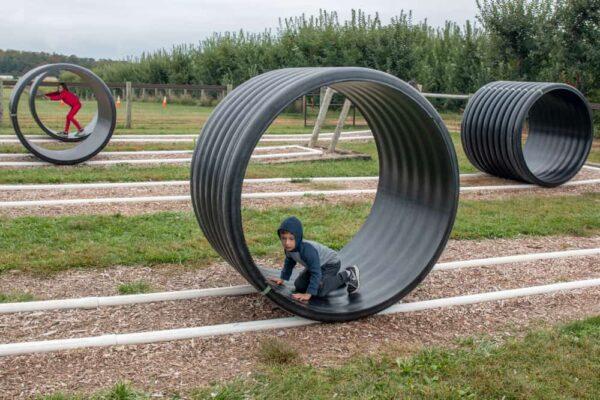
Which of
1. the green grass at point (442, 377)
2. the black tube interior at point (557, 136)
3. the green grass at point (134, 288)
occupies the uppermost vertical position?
the black tube interior at point (557, 136)

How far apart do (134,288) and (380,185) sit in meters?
2.81

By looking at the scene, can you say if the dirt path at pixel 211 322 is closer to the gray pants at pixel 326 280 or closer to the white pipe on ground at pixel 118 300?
the white pipe on ground at pixel 118 300

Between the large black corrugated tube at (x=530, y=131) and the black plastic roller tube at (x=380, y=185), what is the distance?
6.05 metres

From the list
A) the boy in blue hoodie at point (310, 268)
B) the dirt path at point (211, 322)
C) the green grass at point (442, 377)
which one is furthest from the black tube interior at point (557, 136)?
the green grass at point (442, 377)

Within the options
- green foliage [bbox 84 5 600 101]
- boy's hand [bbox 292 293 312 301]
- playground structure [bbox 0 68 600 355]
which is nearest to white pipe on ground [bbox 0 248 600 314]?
playground structure [bbox 0 68 600 355]

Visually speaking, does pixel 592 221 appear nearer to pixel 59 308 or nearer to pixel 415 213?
pixel 415 213

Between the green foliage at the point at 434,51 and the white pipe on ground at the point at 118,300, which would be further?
the green foliage at the point at 434,51

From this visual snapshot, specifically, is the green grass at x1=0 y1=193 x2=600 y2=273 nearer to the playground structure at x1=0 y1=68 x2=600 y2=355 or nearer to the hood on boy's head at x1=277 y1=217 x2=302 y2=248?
the playground structure at x1=0 y1=68 x2=600 y2=355

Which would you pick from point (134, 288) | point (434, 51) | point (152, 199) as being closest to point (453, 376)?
point (134, 288)

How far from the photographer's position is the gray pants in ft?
19.9

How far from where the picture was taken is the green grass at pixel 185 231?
24.7 feet

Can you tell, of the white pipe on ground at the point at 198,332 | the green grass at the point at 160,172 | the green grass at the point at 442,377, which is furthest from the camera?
the green grass at the point at 160,172

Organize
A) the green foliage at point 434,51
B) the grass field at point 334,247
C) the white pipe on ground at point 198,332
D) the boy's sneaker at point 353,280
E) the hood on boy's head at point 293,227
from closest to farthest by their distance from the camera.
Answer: the grass field at point 334,247
the white pipe on ground at point 198,332
the hood on boy's head at point 293,227
the boy's sneaker at point 353,280
the green foliage at point 434,51

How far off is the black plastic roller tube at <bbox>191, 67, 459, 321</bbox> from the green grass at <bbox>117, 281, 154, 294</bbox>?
2.87 feet
